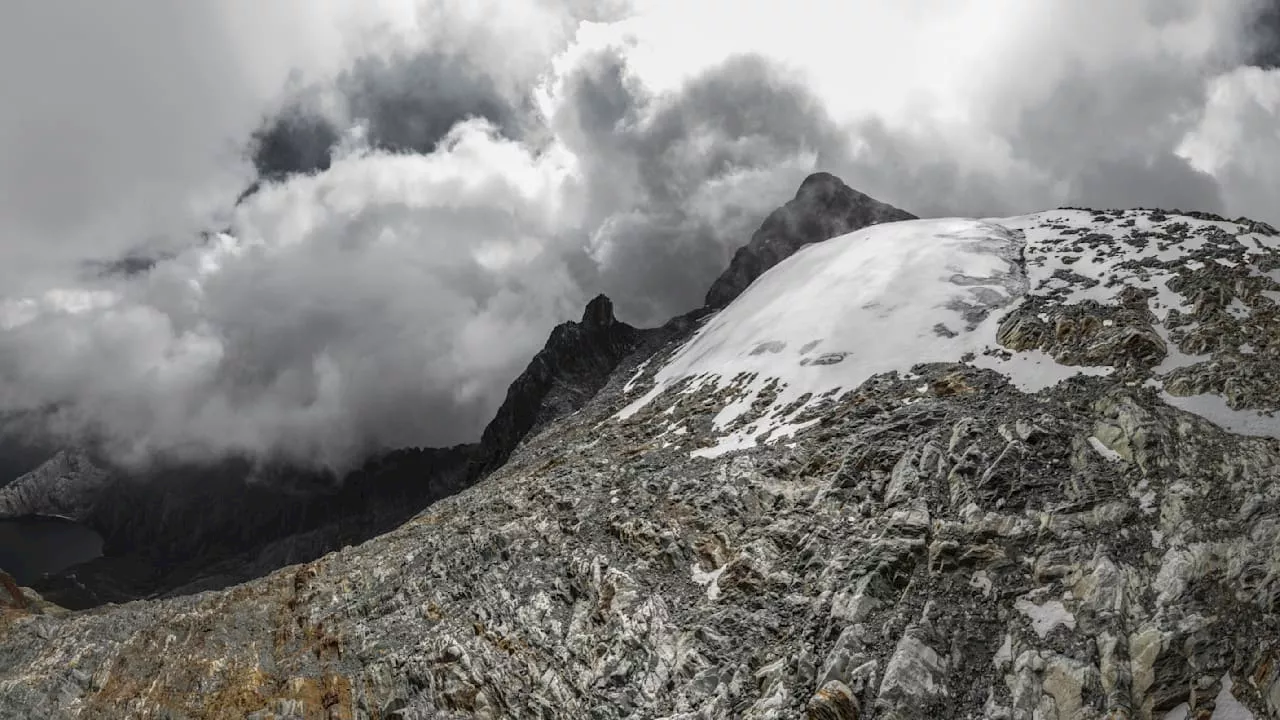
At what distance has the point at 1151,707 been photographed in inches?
891

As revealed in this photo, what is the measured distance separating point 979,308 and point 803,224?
107180 millimetres

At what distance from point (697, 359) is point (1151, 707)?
6665 cm

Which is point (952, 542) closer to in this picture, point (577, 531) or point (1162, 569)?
point (1162, 569)

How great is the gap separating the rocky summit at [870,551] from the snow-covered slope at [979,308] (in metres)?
0.34

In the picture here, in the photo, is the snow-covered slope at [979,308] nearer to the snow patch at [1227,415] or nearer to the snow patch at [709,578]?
the snow patch at [1227,415]

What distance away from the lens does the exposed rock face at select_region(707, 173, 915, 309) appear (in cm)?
15075

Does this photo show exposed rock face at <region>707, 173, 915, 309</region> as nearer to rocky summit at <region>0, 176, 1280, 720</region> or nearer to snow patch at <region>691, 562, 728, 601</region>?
rocky summit at <region>0, 176, 1280, 720</region>

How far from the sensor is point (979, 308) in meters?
58.2

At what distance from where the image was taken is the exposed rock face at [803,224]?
495ft

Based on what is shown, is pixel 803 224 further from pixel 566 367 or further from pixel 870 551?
pixel 870 551

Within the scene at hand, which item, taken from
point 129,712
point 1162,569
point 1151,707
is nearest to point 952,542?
point 1162,569

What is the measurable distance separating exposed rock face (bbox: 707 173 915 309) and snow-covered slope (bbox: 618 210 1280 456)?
6154 centimetres

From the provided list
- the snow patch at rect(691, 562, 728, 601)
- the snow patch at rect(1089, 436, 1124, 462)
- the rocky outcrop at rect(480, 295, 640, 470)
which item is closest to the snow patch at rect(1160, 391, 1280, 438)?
the snow patch at rect(1089, 436, 1124, 462)

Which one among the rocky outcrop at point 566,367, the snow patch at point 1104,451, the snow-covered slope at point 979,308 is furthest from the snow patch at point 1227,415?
the rocky outcrop at point 566,367
